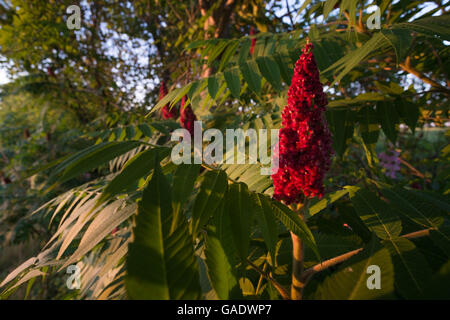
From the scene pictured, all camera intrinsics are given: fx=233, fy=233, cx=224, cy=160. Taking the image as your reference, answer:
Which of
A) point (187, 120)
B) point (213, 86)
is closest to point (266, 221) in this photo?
point (213, 86)

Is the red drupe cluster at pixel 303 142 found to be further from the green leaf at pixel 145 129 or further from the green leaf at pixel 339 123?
the green leaf at pixel 145 129

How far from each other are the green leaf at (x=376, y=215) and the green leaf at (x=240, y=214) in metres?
0.40

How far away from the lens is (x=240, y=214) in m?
0.67

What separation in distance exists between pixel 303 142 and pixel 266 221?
12.9 inches

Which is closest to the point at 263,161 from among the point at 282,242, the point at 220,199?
the point at 282,242

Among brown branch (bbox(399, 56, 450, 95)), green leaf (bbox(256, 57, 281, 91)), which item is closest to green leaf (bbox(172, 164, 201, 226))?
green leaf (bbox(256, 57, 281, 91))

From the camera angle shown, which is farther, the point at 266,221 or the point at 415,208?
the point at 415,208

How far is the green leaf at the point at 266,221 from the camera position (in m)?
0.63

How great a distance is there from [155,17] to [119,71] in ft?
→ 4.82

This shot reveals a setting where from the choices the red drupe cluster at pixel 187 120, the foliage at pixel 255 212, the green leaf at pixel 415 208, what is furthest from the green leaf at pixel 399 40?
the red drupe cluster at pixel 187 120

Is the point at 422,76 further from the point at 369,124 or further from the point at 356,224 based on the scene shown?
the point at 356,224

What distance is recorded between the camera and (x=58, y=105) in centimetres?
582

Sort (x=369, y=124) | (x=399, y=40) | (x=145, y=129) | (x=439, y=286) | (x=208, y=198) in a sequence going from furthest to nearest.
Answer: (x=145, y=129)
(x=369, y=124)
(x=399, y=40)
(x=208, y=198)
(x=439, y=286)

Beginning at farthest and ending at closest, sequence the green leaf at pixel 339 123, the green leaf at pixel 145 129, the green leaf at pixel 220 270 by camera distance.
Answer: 1. the green leaf at pixel 145 129
2. the green leaf at pixel 339 123
3. the green leaf at pixel 220 270
